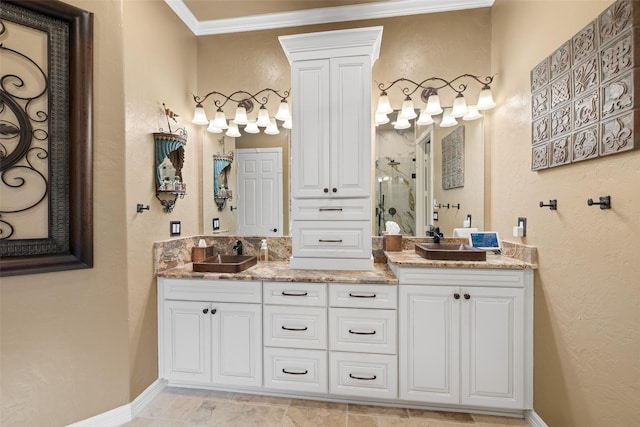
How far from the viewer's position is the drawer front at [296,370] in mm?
1905

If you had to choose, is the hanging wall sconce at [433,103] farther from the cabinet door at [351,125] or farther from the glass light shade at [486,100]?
the cabinet door at [351,125]

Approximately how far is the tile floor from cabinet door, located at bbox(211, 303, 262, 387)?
0.47 ft

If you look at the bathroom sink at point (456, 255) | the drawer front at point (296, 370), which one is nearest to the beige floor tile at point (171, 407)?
the drawer front at point (296, 370)

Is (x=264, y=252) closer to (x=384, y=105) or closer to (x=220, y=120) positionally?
(x=220, y=120)

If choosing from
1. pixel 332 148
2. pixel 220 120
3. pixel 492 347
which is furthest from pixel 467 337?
pixel 220 120

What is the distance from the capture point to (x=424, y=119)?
234 cm

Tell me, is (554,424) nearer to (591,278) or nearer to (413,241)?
(591,278)

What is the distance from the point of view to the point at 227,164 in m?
2.62

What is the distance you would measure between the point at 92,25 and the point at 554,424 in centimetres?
358

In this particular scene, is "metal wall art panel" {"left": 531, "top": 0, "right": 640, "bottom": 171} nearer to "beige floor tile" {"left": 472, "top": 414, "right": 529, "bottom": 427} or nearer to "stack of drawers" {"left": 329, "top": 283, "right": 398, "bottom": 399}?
"stack of drawers" {"left": 329, "top": 283, "right": 398, "bottom": 399}

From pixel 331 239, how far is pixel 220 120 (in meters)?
1.48

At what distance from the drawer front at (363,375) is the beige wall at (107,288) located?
1340mm

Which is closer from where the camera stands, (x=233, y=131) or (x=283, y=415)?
(x=283, y=415)

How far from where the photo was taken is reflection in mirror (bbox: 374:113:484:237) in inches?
92.1
